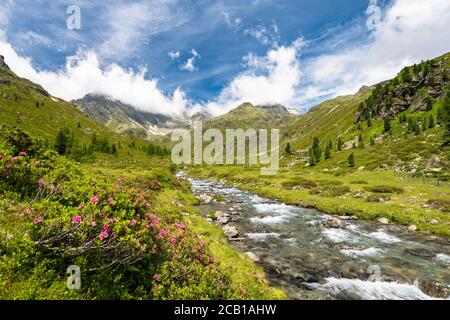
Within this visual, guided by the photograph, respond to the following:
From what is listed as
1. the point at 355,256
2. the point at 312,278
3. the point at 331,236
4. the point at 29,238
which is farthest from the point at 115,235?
the point at 331,236

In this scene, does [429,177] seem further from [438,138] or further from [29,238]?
[29,238]

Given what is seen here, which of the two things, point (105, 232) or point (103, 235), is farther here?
point (105, 232)

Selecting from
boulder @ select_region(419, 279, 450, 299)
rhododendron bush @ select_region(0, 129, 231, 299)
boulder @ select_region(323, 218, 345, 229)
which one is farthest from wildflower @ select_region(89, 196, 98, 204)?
boulder @ select_region(323, 218, 345, 229)

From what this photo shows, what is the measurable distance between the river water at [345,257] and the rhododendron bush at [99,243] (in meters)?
7.56

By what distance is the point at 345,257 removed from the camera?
2041 centimetres

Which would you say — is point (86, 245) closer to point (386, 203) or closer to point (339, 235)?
point (339, 235)

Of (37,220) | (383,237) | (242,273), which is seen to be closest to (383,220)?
(383,237)

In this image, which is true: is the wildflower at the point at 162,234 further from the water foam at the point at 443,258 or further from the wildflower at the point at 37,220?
the water foam at the point at 443,258

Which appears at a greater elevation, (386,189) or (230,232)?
(386,189)

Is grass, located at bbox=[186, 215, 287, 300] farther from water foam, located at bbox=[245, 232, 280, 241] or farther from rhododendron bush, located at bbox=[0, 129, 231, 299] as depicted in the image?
water foam, located at bbox=[245, 232, 280, 241]

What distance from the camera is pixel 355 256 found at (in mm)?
20672

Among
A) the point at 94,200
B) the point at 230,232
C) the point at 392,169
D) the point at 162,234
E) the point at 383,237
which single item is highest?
the point at 392,169

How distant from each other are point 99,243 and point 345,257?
19.8 metres

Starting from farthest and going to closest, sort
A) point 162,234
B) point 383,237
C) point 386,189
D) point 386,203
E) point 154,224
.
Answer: point 386,189
point 386,203
point 383,237
point 162,234
point 154,224
